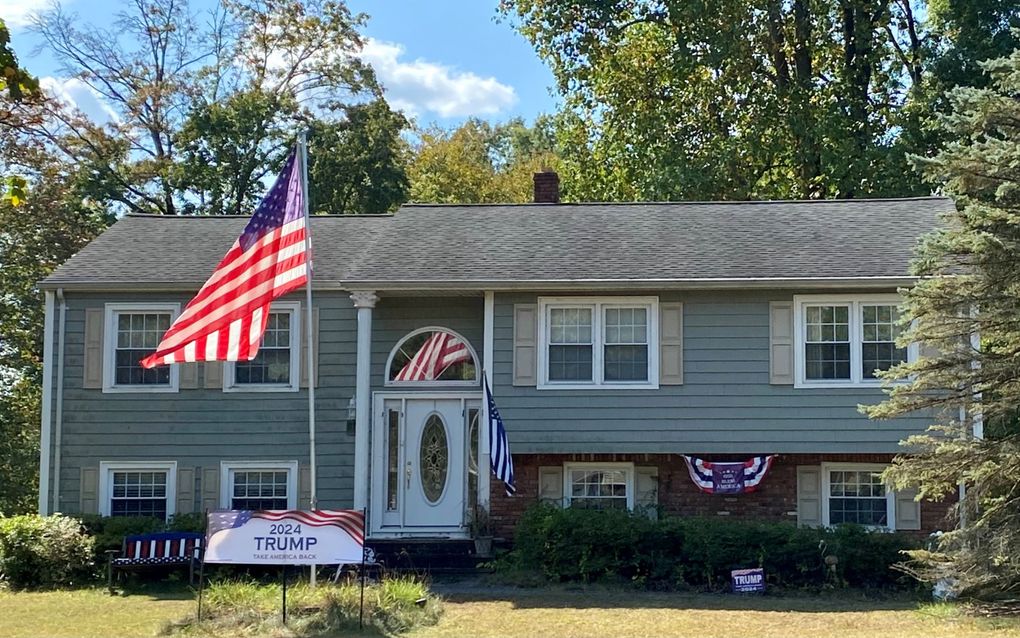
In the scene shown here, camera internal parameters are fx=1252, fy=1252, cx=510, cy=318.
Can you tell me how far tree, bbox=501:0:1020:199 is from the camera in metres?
28.4

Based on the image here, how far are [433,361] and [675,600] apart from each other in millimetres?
5489

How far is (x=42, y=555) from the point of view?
16.1 meters

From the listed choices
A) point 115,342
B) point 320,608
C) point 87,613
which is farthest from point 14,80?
point 115,342

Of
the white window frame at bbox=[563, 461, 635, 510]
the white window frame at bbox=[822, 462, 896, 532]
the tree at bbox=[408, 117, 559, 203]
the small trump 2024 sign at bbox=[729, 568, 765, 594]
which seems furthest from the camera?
the tree at bbox=[408, 117, 559, 203]

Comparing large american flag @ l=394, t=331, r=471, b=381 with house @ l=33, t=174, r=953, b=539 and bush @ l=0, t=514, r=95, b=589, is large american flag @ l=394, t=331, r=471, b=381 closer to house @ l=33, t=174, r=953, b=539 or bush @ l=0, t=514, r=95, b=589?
house @ l=33, t=174, r=953, b=539

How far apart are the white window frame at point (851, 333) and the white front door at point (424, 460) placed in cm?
462

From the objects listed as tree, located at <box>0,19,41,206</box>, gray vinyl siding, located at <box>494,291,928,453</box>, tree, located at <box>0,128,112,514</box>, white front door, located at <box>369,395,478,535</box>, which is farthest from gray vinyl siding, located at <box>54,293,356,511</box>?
tree, located at <box>0,128,112,514</box>

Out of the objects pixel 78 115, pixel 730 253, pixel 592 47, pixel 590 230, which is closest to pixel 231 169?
pixel 78 115

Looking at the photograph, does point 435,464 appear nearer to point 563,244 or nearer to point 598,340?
point 598,340

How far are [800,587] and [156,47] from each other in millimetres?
26062

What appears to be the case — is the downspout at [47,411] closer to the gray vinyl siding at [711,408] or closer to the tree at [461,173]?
the gray vinyl siding at [711,408]

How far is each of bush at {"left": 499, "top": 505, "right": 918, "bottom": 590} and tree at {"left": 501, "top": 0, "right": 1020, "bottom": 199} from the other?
13876 millimetres

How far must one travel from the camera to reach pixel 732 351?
1694cm

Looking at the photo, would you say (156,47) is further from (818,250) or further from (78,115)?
(818,250)
